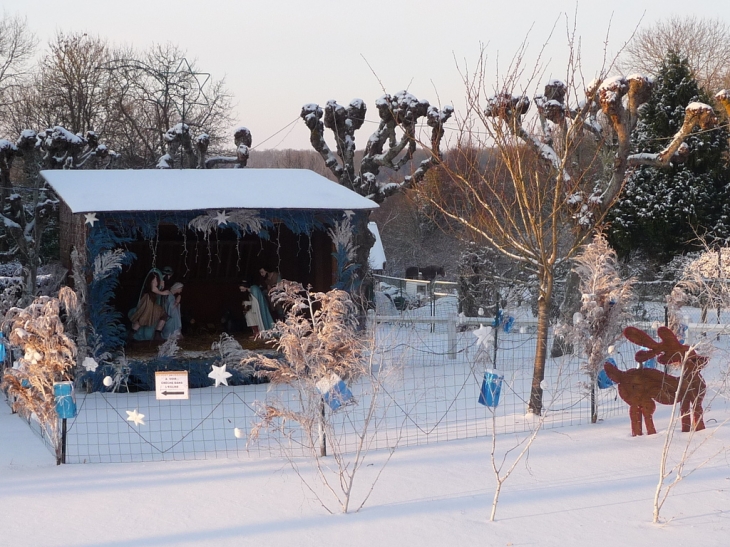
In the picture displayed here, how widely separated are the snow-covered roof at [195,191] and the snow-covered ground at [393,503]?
4259mm

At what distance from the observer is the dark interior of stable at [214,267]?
14.4 meters

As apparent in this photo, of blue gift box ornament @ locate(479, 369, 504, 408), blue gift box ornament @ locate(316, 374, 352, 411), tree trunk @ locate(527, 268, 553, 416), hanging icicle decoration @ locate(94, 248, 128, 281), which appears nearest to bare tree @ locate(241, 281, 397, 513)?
blue gift box ornament @ locate(316, 374, 352, 411)

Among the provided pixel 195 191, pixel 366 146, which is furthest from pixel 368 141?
A: pixel 195 191

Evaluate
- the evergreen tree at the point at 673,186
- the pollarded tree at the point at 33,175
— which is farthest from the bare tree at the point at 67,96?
the evergreen tree at the point at 673,186

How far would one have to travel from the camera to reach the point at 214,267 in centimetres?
1523

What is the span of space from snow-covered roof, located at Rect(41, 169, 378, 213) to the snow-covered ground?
426cm

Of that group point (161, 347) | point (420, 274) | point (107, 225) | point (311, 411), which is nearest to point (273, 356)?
point (161, 347)

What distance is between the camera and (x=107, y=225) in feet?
A: 36.3

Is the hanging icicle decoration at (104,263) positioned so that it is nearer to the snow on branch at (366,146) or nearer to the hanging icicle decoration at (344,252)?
the hanging icicle decoration at (344,252)

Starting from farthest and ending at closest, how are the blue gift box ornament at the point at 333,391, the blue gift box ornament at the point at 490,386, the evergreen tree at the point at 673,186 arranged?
the evergreen tree at the point at 673,186, the blue gift box ornament at the point at 490,386, the blue gift box ornament at the point at 333,391

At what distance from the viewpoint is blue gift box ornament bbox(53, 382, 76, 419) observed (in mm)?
6934

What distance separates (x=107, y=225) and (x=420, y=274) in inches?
876

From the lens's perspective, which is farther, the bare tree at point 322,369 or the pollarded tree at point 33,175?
the pollarded tree at point 33,175

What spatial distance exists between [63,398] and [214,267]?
8378 millimetres
